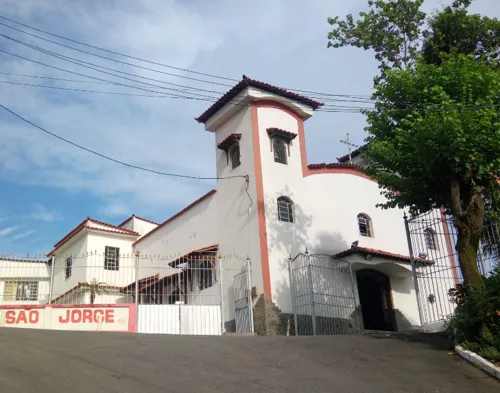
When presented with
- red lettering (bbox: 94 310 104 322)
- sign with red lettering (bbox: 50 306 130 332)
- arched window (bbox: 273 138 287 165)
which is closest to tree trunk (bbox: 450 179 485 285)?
arched window (bbox: 273 138 287 165)

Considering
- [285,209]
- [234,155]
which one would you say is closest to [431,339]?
[285,209]

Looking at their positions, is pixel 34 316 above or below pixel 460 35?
below

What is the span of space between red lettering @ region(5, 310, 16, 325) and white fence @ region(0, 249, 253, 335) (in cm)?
4

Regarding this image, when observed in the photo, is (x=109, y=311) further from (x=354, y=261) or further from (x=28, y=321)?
(x=354, y=261)

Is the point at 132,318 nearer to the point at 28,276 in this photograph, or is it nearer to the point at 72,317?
the point at 72,317

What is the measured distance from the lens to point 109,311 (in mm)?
14227

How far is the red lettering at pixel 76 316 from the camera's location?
46.2 ft

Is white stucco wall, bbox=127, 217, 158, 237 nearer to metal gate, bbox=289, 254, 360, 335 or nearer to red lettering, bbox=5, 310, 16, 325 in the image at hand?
metal gate, bbox=289, 254, 360, 335

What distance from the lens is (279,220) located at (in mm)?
17156

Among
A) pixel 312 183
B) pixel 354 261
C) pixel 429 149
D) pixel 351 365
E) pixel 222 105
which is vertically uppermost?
pixel 222 105

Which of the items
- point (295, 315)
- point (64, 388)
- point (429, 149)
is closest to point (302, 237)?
point (295, 315)

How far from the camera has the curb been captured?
8415 millimetres

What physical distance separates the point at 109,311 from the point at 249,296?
3.98 m

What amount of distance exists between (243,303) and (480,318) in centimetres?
789
